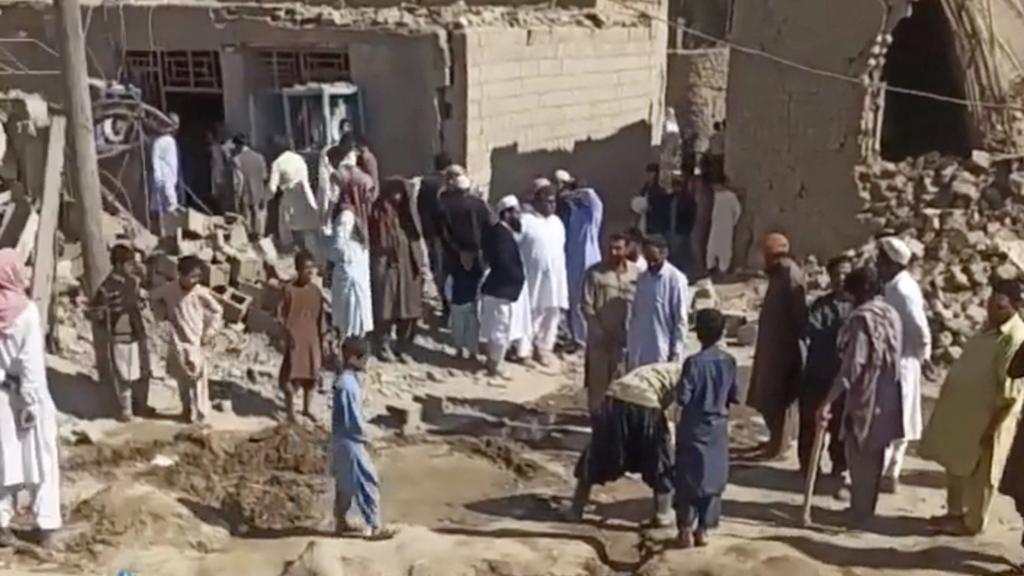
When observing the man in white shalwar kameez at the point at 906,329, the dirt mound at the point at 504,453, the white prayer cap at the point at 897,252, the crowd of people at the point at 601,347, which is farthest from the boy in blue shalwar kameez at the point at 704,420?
the dirt mound at the point at 504,453

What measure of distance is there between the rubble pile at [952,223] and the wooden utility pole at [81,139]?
241 inches

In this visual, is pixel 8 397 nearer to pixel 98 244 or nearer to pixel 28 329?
pixel 28 329

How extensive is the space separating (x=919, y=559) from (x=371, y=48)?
7.83 m

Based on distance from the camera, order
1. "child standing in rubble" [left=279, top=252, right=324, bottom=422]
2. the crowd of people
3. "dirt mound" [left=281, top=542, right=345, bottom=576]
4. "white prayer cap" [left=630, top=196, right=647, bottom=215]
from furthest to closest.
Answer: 1. "white prayer cap" [left=630, top=196, right=647, bottom=215]
2. "child standing in rubble" [left=279, top=252, right=324, bottom=422]
3. the crowd of people
4. "dirt mound" [left=281, top=542, right=345, bottom=576]

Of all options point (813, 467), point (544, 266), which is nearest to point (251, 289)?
point (544, 266)

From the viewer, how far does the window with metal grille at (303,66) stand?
13.5 m

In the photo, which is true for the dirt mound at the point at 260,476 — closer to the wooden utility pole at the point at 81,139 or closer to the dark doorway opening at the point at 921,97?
the wooden utility pole at the point at 81,139

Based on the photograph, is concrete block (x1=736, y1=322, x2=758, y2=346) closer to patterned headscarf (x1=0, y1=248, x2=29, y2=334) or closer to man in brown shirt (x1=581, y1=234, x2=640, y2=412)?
man in brown shirt (x1=581, y1=234, x2=640, y2=412)

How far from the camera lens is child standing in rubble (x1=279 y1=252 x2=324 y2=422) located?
348 inches

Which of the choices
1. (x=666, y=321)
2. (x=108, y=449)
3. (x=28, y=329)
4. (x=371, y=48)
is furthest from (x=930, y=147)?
(x=28, y=329)

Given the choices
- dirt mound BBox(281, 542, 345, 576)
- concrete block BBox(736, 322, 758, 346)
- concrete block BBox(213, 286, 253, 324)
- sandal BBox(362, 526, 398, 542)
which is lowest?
sandal BBox(362, 526, 398, 542)

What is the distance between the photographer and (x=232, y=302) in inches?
422

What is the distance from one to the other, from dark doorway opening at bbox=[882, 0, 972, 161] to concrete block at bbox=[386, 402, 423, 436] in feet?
20.9

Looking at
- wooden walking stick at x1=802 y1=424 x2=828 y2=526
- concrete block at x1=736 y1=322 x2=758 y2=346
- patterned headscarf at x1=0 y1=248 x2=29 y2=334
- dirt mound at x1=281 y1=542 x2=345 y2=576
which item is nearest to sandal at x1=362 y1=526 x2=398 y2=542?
dirt mound at x1=281 y1=542 x2=345 y2=576
